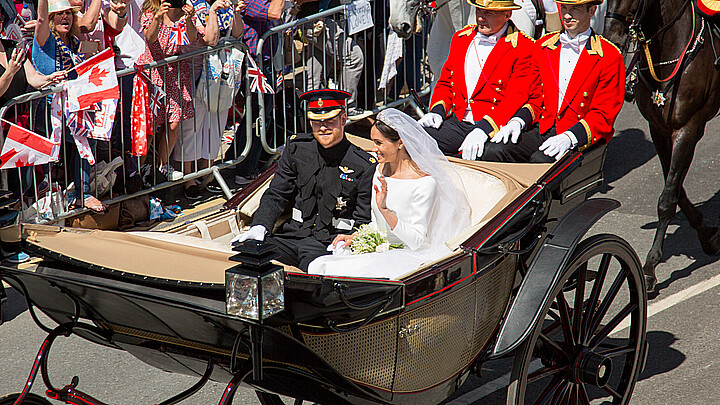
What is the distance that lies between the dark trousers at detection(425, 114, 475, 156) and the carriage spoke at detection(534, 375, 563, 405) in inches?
71.2

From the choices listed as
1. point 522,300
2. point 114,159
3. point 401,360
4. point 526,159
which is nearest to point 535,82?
point 526,159

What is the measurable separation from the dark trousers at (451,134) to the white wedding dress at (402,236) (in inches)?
41.2

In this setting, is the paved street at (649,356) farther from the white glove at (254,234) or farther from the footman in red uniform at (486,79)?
the footman in red uniform at (486,79)

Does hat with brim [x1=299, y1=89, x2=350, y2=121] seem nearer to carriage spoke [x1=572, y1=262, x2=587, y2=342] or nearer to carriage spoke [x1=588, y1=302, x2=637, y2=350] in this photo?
carriage spoke [x1=572, y1=262, x2=587, y2=342]

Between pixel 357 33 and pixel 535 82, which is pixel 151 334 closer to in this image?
pixel 535 82

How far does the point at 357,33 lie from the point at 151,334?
571 cm

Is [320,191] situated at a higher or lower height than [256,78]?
higher

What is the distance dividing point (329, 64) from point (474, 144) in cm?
344

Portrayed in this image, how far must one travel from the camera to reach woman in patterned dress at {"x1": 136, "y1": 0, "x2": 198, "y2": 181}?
6.82 metres

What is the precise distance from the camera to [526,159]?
17.2 feet

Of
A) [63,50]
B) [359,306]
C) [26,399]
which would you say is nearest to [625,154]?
[63,50]

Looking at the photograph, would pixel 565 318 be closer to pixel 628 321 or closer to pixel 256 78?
pixel 628 321

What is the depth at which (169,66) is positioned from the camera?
6883mm

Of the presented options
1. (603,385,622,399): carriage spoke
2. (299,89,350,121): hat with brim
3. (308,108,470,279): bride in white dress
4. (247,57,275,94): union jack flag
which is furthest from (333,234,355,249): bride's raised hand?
(247,57,275,94): union jack flag
